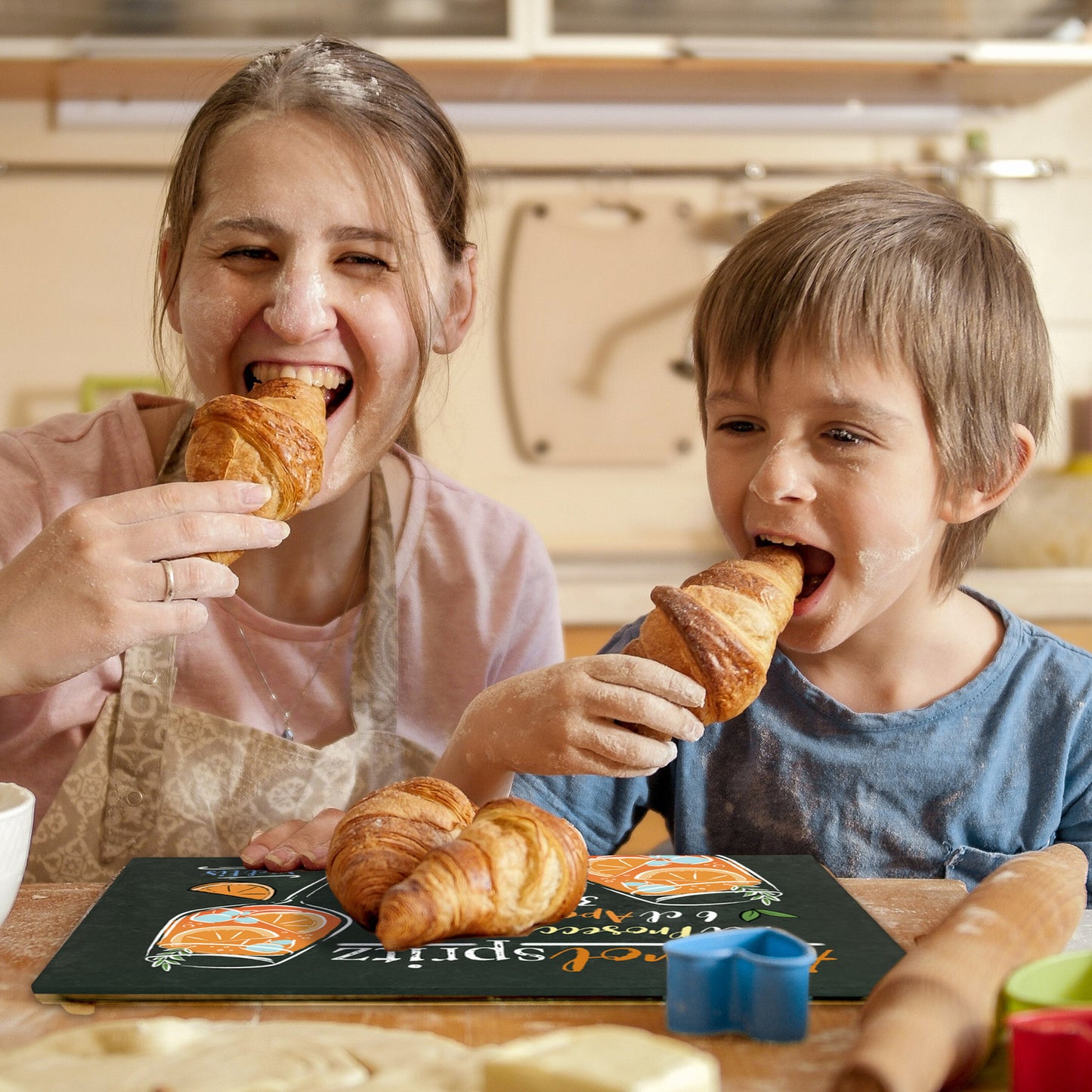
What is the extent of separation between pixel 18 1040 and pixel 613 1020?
0.32 meters

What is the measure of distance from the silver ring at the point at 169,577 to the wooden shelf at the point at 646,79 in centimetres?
180

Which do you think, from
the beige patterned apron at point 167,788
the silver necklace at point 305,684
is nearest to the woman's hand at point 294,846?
the beige patterned apron at point 167,788

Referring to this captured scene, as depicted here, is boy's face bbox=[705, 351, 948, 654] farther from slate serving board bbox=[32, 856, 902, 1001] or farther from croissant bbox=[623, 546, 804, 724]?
slate serving board bbox=[32, 856, 902, 1001]

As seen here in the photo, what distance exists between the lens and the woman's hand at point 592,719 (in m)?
0.96

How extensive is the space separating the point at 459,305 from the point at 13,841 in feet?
2.88

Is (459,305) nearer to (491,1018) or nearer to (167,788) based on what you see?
(167,788)

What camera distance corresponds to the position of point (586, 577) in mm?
A: 2777

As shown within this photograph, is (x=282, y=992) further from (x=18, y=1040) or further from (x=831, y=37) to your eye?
(x=831, y=37)

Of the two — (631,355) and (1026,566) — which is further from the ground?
(631,355)

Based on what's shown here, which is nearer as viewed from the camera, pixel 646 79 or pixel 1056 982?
pixel 1056 982

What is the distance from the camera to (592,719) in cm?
99

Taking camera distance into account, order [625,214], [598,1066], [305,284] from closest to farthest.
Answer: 1. [598,1066]
2. [305,284]
3. [625,214]

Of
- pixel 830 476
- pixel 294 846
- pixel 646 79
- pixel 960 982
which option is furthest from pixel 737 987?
pixel 646 79

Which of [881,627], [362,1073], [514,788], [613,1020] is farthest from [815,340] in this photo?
Answer: [362,1073]
